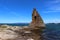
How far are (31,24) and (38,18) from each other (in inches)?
269

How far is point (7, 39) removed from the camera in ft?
104

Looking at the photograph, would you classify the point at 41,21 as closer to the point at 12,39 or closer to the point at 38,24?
the point at 38,24

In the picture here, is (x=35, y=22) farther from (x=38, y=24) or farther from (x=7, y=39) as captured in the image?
(x=7, y=39)

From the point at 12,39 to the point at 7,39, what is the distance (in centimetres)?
114

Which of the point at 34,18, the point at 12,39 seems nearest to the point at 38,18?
the point at 34,18

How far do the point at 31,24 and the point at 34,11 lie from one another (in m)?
9.58

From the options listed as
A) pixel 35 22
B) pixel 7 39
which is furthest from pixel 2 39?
pixel 35 22

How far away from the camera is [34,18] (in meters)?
99.3

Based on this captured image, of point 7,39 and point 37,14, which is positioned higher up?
point 37,14

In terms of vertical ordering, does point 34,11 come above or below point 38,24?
above

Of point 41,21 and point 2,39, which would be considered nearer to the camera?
point 2,39

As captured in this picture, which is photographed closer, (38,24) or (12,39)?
(12,39)

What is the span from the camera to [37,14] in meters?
99.6

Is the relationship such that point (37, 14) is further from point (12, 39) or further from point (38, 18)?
point (12, 39)
